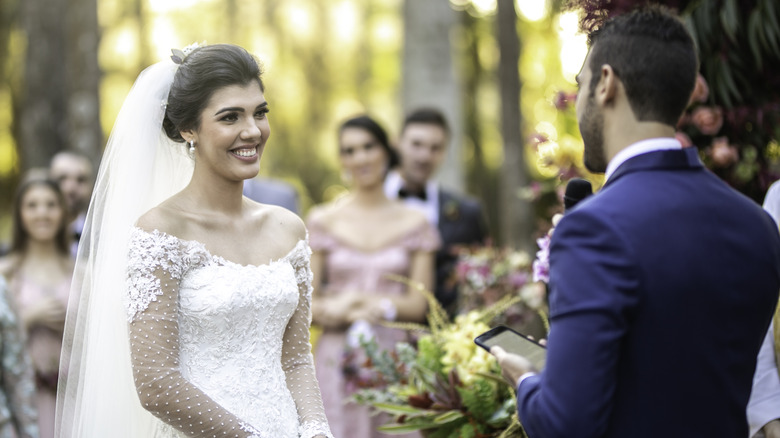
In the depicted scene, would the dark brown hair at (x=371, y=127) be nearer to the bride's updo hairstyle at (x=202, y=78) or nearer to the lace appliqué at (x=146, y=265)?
the bride's updo hairstyle at (x=202, y=78)

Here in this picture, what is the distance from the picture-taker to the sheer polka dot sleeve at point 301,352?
10.2ft

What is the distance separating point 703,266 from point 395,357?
2189 mm

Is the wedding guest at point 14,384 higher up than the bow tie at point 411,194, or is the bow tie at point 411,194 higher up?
the bow tie at point 411,194

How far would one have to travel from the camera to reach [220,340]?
297 centimetres

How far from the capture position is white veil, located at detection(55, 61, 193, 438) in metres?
3.01

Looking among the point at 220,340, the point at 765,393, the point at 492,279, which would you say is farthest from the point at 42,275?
the point at 765,393

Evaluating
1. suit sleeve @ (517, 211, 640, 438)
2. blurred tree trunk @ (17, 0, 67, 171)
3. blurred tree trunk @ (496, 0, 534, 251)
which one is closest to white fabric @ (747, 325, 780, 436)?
suit sleeve @ (517, 211, 640, 438)

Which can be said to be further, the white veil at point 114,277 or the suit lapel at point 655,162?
the white veil at point 114,277

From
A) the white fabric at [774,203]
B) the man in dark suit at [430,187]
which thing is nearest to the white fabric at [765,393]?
the white fabric at [774,203]

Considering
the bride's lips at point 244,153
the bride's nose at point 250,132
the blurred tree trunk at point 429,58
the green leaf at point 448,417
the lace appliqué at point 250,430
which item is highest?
the blurred tree trunk at point 429,58

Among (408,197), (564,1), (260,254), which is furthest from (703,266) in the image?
(408,197)

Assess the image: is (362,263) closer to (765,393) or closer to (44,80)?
(765,393)

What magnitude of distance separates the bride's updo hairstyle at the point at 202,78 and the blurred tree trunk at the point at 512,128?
5.33 m

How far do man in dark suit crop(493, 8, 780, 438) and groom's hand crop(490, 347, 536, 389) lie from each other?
90 mm
